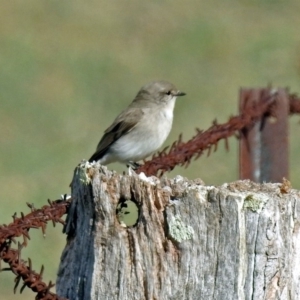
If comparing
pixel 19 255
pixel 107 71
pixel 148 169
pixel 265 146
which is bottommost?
pixel 19 255

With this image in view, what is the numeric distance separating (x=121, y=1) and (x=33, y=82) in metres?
4.12

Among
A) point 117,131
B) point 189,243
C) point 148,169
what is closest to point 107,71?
point 117,131

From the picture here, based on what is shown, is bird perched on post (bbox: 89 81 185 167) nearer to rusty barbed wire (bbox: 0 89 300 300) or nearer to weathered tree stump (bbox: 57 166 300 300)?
rusty barbed wire (bbox: 0 89 300 300)

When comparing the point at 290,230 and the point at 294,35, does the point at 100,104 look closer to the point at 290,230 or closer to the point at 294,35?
the point at 294,35

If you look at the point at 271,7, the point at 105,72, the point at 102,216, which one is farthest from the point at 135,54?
the point at 102,216

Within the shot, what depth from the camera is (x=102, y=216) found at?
3.05 meters

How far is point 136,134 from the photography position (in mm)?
8609

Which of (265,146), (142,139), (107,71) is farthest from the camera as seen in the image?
(107,71)

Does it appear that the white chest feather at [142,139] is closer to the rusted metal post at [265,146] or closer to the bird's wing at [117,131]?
the bird's wing at [117,131]

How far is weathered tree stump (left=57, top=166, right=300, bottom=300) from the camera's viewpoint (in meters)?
2.99

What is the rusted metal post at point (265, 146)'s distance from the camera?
559 cm

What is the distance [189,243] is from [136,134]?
18.5 feet

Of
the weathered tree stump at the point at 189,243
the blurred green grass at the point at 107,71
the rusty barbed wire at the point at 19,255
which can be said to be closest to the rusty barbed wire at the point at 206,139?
the rusty barbed wire at the point at 19,255

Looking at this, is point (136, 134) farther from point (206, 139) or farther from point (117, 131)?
point (206, 139)
